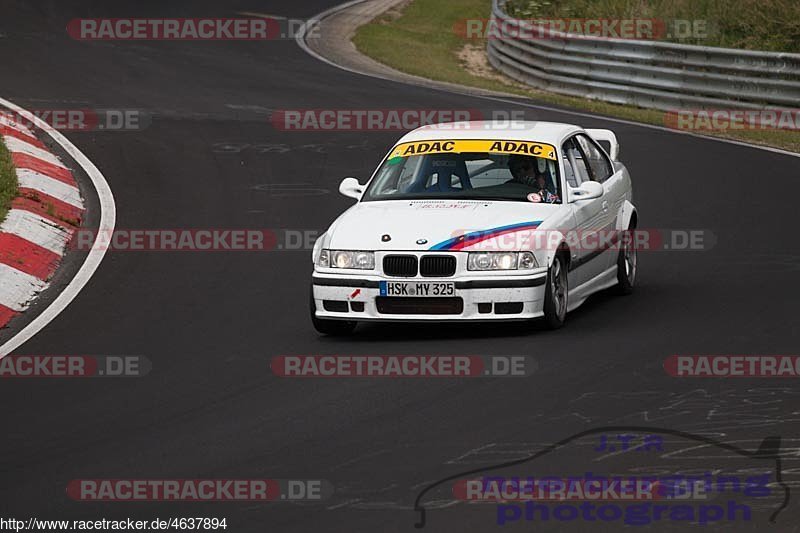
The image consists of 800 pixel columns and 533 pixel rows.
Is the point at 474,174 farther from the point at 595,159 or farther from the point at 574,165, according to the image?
the point at 595,159

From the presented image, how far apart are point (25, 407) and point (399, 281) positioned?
2720mm

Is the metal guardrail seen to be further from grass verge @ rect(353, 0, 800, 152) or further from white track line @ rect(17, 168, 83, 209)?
white track line @ rect(17, 168, 83, 209)

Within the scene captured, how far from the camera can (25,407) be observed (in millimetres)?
8414

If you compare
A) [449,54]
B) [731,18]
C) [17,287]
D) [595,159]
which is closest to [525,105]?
[731,18]

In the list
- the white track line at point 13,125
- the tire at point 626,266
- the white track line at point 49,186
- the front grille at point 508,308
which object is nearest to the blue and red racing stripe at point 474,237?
the front grille at point 508,308

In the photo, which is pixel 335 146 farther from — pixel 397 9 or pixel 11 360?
pixel 397 9

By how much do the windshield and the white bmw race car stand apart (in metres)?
0.01

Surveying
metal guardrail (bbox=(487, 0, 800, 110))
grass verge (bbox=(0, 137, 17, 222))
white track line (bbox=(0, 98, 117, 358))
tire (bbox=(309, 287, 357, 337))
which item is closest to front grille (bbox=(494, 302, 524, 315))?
tire (bbox=(309, 287, 357, 337))

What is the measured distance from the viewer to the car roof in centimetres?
1138

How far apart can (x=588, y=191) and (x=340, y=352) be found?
2.31 m

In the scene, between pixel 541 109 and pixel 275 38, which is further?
pixel 275 38

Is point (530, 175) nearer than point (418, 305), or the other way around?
point (418, 305)

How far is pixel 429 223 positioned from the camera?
33.7 feet

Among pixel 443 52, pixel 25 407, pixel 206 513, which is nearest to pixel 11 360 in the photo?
pixel 25 407
